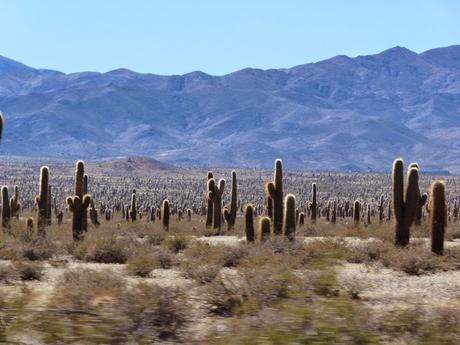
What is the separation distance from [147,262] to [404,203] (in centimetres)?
881

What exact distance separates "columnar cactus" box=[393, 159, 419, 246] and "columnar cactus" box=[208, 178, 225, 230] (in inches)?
449

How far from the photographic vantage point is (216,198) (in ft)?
120

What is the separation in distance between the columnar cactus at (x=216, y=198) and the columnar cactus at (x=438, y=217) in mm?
13174

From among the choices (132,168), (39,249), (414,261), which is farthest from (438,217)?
(132,168)

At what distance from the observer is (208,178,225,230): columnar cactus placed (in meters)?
35.8

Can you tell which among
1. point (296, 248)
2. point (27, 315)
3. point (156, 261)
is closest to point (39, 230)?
point (156, 261)

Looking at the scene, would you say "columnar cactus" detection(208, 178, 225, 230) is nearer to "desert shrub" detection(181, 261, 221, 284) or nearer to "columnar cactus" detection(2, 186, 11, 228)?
"columnar cactus" detection(2, 186, 11, 228)

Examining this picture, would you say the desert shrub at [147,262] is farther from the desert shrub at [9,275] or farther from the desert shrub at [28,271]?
the desert shrub at [9,275]

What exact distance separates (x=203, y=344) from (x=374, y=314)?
202 centimetres

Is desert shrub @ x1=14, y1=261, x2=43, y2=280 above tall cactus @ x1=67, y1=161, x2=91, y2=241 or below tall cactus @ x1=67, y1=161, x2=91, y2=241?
below

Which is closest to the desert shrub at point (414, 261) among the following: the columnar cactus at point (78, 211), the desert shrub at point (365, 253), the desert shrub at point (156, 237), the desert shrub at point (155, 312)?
the desert shrub at point (365, 253)

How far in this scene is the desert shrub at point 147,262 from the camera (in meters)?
20.6

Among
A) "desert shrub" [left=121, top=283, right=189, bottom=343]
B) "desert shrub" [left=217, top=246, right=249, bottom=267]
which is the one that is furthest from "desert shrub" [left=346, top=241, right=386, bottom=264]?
"desert shrub" [left=121, top=283, right=189, bottom=343]

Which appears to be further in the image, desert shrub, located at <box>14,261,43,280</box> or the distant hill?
the distant hill
